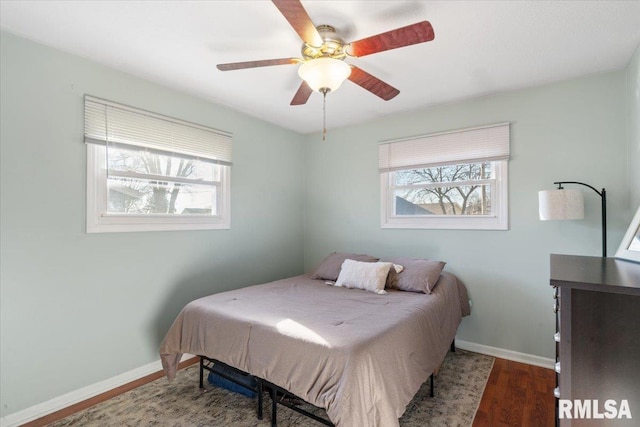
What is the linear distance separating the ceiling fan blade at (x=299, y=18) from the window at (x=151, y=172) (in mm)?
1696

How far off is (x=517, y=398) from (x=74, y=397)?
3.10m

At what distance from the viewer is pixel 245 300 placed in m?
2.45

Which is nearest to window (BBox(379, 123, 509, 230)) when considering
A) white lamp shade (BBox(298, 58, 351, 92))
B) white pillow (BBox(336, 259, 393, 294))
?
white pillow (BBox(336, 259, 393, 294))

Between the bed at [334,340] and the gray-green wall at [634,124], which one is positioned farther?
the gray-green wall at [634,124]

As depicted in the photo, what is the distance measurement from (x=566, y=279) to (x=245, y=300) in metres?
1.99

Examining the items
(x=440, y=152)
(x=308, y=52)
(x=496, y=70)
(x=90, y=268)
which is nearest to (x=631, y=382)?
(x=308, y=52)

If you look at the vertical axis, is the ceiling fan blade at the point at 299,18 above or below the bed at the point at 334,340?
above

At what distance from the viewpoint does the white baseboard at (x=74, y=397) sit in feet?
6.58

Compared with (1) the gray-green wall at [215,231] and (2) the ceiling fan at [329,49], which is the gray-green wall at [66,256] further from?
(2) the ceiling fan at [329,49]

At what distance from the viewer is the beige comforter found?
153 cm

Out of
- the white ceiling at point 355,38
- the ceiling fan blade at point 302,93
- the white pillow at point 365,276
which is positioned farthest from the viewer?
the white pillow at point 365,276

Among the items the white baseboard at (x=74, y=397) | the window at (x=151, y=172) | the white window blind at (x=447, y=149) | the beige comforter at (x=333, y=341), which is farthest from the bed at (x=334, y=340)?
the white window blind at (x=447, y=149)

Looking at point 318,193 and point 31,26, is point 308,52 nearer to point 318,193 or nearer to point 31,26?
point 31,26

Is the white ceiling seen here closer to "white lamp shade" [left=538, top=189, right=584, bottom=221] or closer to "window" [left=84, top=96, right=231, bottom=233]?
"window" [left=84, top=96, right=231, bottom=233]
